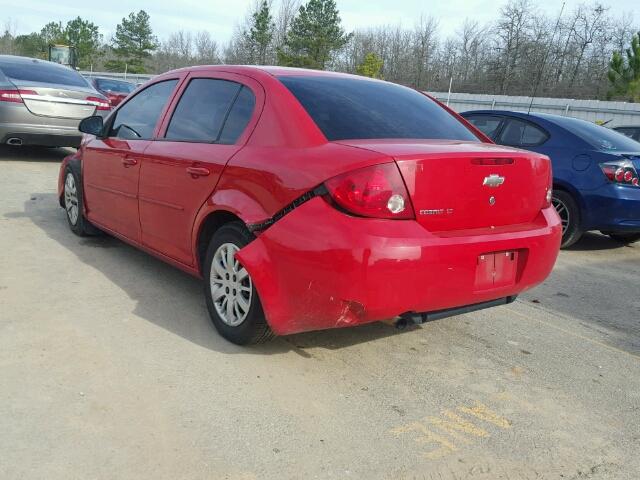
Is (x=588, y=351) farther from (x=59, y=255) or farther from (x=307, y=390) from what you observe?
(x=59, y=255)

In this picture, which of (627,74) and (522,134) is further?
(627,74)

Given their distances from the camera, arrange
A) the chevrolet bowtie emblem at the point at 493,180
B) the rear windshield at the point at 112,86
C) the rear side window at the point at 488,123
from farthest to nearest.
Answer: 1. the rear windshield at the point at 112,86
2. the rear side window at the point at 488,123
3. the chevrolet bowtie emblem at the point at 493,180

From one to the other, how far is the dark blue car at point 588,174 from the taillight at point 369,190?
14.7 ft

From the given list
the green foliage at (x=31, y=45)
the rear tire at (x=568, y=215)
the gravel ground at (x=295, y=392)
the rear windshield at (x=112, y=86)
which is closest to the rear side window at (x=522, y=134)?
the rear tire at (x=568, y=215)

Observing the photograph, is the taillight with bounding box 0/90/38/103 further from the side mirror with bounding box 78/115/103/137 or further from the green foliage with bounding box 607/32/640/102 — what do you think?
the green foliage with bounding box 607/32/640/102

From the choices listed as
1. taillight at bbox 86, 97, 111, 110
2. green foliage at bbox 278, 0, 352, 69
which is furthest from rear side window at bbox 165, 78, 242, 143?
green foliage at bbox 278, 0, 352, 69

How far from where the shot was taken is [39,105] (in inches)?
364

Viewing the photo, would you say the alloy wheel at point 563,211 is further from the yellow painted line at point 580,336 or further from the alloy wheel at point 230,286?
the alloy wheel at point 230,286

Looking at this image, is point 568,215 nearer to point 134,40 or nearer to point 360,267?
point 360,267

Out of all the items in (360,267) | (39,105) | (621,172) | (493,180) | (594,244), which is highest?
(493,180)

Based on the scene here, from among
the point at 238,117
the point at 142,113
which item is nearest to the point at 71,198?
the point at 142,113

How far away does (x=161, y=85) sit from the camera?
464 cm

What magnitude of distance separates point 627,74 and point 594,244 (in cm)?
2641

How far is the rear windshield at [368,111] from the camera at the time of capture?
339cm
